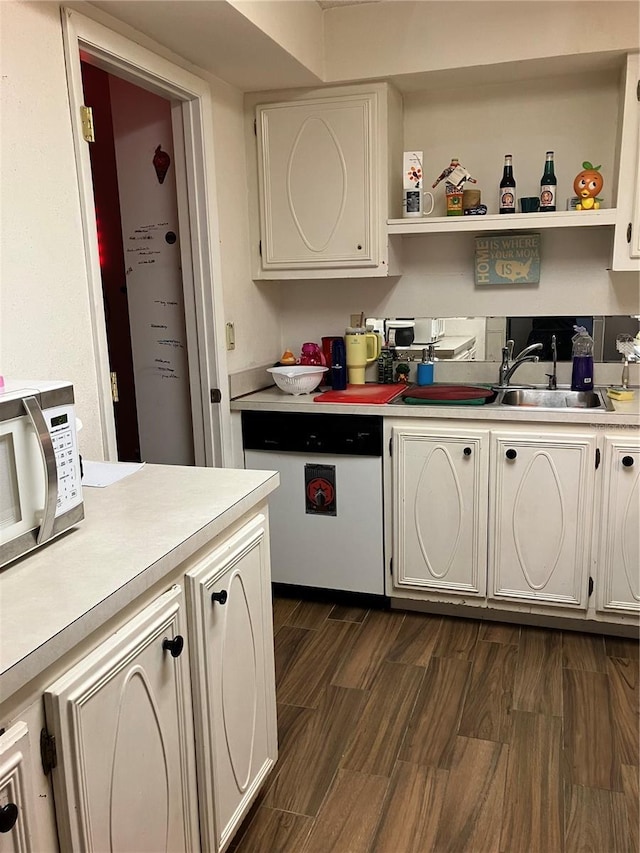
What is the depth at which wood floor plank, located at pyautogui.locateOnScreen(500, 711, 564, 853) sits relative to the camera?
1802 millimetres

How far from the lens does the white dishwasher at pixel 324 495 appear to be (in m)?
2.89

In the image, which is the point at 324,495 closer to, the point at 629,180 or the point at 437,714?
the point at 437,714

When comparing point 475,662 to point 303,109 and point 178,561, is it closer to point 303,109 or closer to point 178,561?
point 178,561

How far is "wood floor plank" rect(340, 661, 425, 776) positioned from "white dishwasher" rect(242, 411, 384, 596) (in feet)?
1.61

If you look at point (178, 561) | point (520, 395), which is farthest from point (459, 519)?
point (178, 561)

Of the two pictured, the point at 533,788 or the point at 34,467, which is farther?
the point at 533,788

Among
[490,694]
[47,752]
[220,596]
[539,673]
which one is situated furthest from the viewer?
[539,673]

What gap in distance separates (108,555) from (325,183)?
213 cm

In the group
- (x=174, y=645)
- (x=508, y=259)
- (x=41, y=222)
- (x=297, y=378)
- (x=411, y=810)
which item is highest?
(x=41, y=222)

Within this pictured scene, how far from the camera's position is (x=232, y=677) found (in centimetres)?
166

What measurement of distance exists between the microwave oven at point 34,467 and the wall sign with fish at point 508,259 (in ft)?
7.21

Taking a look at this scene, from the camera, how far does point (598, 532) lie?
8.70ft

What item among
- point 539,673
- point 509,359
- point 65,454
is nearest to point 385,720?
point 539,673

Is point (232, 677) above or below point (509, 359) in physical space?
below
